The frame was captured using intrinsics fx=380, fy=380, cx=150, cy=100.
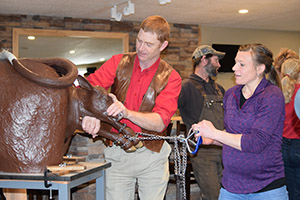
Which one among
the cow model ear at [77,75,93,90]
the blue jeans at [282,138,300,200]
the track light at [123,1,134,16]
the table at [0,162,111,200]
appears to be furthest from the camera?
the track light at [123,1,134,16]

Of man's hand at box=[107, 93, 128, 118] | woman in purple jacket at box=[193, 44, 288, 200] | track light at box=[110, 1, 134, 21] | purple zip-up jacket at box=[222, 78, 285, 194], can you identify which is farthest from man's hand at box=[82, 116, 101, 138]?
track light at box=[110, 1, 134, 21]

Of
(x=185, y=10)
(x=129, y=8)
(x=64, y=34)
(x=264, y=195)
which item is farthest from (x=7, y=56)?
(x=64, y=34)

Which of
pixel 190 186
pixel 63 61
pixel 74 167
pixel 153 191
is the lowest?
pixel 190 186

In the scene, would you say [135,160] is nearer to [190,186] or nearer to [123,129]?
[123,129]

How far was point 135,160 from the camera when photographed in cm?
211

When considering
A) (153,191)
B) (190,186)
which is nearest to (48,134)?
(153,191)

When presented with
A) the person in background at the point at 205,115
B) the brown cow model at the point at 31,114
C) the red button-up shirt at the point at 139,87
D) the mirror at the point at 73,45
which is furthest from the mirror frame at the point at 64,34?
the brown cow model at the point at 31,114

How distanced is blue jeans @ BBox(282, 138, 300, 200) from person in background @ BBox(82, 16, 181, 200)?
1257 mm

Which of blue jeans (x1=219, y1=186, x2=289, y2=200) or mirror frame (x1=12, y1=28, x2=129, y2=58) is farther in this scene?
mirror frame (x1=12, y1=28, x2=129, y2=58)

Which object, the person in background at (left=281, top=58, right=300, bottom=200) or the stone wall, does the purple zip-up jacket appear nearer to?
the person in background at (left=281, top=58, right=300, bottom=200)

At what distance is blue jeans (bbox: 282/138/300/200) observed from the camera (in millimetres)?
2938

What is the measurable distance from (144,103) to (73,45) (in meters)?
4.88

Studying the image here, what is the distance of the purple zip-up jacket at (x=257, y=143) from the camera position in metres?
1.81

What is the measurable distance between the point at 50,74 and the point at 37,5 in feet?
14.7
